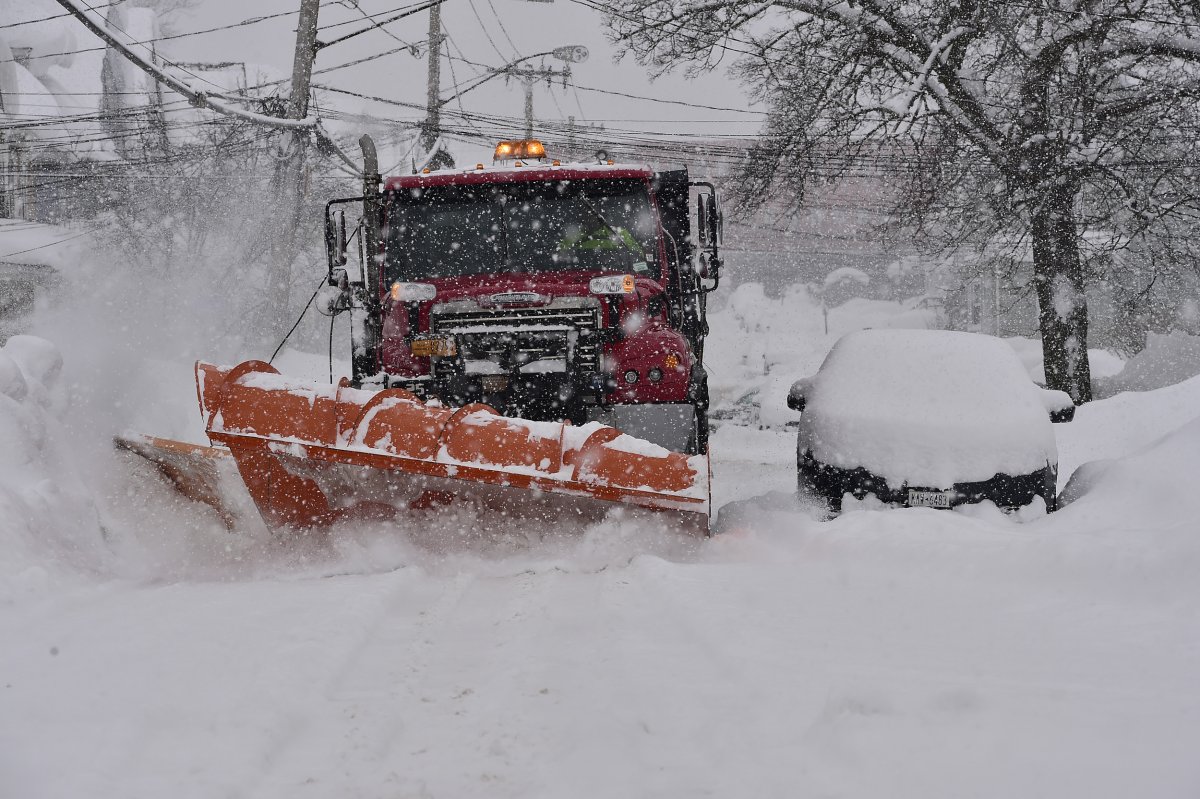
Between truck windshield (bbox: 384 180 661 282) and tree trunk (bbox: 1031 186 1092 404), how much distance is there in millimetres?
8852

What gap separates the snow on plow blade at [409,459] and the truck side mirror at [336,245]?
2336 mm

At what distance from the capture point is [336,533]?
504 centimetres

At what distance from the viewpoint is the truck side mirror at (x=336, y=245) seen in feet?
23.8

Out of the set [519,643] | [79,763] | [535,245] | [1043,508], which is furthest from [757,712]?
[535,245]

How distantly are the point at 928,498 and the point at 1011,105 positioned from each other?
9877 mm

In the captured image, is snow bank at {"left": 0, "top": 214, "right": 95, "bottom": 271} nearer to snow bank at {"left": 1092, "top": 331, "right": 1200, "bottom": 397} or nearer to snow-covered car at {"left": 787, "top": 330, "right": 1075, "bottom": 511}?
snow-covered car at {"left": 787, "top": 330, "right": 1075, "bottom": 511}

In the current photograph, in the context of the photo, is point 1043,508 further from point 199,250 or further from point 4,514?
point 199,250

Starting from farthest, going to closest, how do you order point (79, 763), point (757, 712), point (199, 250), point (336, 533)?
point (199, 250)
point (336, 533)
point (757, 712)
point (79, 763)

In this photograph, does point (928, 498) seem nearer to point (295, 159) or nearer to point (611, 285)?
point (611, 285)

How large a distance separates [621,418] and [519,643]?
2.50 m

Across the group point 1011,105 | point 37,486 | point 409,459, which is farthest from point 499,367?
point 1011,105

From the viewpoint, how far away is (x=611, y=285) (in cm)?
654

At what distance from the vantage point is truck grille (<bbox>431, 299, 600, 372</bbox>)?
20.4 feet

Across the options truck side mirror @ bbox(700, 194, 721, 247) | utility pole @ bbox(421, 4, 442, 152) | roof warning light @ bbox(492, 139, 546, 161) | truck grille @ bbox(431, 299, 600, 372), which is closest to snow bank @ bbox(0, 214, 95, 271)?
utility pole @ bbox(421, 4, 442, 152)
